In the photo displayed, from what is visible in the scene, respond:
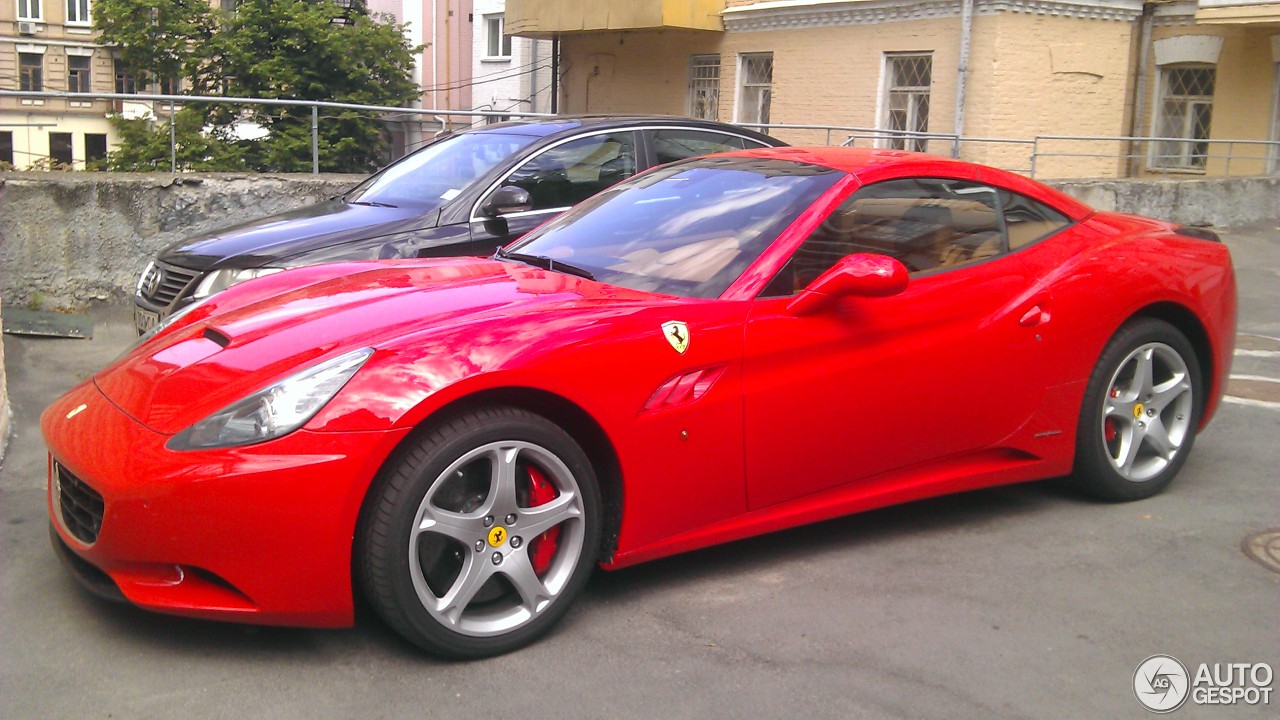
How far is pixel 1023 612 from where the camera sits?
383 centimetres

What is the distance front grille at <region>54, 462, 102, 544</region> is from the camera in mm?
3312

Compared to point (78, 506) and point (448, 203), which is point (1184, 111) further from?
point (78, 506)

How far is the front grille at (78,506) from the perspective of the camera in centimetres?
331

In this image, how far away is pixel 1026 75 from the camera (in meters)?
17.7

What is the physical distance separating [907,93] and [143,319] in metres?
14.8

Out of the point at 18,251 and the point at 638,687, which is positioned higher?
the point at 18,251

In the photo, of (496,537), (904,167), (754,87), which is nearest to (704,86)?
(754,87)

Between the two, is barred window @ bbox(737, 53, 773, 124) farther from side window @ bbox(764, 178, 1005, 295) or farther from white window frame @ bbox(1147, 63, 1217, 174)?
side window @ bbox(764, 178, 1005, 295)

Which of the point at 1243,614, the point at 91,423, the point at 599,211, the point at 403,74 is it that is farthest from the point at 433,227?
the point at 403,74

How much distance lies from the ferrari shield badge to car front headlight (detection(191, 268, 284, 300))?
321 centimetres

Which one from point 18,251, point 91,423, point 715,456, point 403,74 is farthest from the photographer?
point 403,74

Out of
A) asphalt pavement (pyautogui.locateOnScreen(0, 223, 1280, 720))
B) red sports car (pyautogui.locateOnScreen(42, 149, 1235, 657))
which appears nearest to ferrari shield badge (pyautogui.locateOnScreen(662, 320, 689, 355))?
red sports car (pyautogui.locateOnScreen(42, 149, 1235, 657))

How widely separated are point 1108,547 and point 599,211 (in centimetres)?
234

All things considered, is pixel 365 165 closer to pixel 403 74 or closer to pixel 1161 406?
pixel 1161 406
